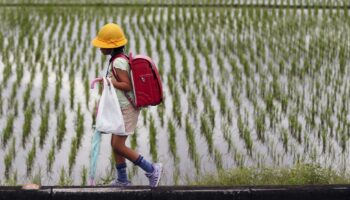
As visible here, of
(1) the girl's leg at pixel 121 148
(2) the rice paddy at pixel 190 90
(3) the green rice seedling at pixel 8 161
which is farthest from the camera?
(2) the rice paddy at pixel 190 90

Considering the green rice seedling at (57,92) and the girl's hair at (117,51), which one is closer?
the girl's hair at (117,51)

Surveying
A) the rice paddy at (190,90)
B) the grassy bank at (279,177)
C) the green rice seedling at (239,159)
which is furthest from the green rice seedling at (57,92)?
the grassy bank at (279,177)

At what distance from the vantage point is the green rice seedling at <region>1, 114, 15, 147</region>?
17.9 ft

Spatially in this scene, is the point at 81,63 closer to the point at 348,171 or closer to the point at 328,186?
the point at 348,171

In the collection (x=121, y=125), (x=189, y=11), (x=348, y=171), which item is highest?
(x=189, y=11)

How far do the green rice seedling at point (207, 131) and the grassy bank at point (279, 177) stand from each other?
684 mm

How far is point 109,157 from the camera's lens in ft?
17.0

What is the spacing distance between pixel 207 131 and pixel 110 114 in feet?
5.44

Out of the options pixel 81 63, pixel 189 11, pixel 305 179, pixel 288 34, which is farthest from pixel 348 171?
pixel 189 11

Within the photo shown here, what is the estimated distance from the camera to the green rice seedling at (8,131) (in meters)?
5.45

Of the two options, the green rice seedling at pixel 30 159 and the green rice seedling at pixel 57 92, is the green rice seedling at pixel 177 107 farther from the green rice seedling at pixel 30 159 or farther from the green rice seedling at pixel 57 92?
the green rice seedling at pixel 30 159

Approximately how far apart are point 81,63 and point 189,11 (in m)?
3.60

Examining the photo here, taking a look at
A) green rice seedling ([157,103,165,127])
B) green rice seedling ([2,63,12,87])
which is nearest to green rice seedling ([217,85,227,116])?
green rice seedling ([157,103,165,127])

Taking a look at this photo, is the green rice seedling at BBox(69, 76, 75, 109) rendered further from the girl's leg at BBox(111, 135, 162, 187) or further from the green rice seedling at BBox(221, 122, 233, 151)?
the girl's leg at BBox(111, 135, 162, 187)
